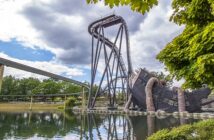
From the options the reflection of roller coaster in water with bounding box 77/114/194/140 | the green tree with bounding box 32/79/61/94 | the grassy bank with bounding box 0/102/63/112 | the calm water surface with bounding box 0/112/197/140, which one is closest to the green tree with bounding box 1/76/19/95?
the green tree with bounding box 32/79/61/94

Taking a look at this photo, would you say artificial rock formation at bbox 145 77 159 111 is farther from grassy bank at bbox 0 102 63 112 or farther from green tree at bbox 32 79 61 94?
green tree at bbox 32 79 61 94

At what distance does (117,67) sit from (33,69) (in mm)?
24524

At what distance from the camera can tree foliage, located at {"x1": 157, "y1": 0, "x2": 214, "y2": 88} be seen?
5.33 meters

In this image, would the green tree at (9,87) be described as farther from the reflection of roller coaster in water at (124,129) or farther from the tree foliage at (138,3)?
the tree foliage at (138,3)

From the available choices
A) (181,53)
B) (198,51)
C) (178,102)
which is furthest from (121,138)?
(178,102)

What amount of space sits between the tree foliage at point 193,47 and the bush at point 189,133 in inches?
60.5

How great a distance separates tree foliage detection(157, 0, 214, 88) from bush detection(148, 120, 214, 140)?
1.54 meters

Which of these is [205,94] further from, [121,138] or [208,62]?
[208,62]

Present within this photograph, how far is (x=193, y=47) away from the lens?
5719mm

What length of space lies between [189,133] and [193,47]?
3.42 m

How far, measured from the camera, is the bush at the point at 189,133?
23.7 ft

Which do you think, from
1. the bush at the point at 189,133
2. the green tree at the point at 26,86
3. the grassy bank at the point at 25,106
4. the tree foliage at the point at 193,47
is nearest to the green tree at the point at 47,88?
the green tree at the point at 26,86

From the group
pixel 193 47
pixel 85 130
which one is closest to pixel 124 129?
pixel 85 130

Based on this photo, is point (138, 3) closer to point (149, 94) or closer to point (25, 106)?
point (149, 94)
